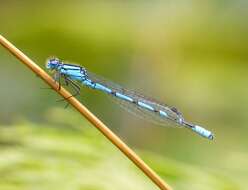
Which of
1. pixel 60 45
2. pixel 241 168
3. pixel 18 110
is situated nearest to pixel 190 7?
pixel 60 45

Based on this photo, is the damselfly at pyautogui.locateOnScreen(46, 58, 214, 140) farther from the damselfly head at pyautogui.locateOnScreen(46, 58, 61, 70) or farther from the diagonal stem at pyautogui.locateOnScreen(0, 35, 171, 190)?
the diagonal stem at pyautogui.locateOnScreen(0, 35, 171, 190)

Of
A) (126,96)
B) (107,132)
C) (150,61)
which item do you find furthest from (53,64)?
(150,61)

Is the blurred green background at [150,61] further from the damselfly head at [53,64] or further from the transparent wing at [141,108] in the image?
the damselfly head at [53,64]

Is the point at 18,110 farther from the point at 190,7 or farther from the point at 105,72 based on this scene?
the point at 190,7

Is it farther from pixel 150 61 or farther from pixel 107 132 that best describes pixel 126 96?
pixel 150 61

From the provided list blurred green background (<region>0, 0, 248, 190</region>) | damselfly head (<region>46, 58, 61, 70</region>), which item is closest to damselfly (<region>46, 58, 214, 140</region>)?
damselfly head (<region>46, 58, 61, 70</region>)

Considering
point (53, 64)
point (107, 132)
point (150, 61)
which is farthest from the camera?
point (150, 61)

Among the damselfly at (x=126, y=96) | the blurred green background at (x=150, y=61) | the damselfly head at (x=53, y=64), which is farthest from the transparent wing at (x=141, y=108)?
the blurred green background at (x=150, y=61)

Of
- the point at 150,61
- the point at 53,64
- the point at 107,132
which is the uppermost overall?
the point at 150,61

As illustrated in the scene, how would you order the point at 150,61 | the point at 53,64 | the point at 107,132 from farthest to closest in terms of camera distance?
the point at 150,61
the point at 53,64
the point at 107,132
